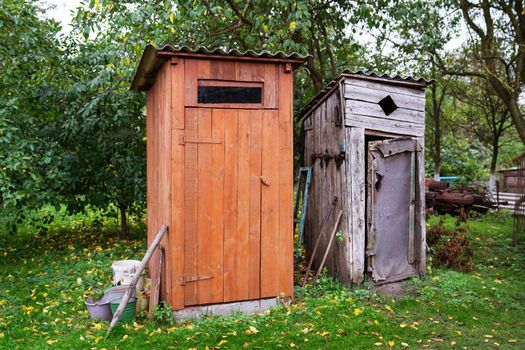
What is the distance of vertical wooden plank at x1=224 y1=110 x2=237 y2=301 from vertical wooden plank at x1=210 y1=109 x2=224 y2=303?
0.05 m

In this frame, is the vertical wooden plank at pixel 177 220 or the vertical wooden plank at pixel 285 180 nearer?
the vertical wooden plank at pixel 177 220

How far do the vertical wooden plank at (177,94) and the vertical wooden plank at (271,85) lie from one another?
3.41 feet

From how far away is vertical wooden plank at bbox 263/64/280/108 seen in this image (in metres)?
6.08

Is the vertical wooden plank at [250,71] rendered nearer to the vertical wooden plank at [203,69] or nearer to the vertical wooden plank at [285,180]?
the vertical wooden plank at [285,180]

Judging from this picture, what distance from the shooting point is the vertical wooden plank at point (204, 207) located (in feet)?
19.2

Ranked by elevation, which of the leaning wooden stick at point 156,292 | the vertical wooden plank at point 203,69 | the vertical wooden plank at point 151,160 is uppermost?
the vertical wooden plank at point 203,69

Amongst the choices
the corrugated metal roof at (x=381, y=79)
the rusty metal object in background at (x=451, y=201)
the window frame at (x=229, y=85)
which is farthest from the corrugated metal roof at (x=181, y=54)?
the rusty metal object in background at (x=451, y=201)

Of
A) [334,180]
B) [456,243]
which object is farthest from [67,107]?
[456,243]

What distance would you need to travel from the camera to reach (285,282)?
6.26 m

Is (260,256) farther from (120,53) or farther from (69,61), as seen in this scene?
(69,61)

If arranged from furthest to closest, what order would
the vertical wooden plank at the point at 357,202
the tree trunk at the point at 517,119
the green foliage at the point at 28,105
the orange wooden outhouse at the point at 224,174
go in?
the tree trunk at the point at 517,119 → the green foliage at the point at 28,105 → the vertical wooden plank at the point at 357,202 → the orange wooden outhouse at the point at 224,174

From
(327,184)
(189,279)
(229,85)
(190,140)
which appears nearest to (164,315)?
(189,279)

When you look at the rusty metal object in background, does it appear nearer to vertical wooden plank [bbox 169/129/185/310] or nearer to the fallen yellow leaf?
the fallen yellow leaf

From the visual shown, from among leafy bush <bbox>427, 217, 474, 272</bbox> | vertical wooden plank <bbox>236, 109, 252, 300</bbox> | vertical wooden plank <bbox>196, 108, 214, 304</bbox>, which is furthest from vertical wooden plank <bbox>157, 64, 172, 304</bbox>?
leafy bush <bbox>427, 217, 474, 272</bbox>
